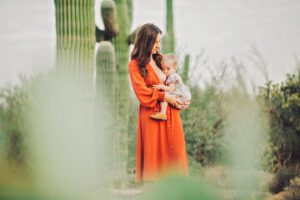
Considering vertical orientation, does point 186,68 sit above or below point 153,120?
above

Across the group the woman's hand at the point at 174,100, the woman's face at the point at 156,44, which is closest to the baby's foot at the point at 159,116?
the woman's hand at the point at 174,100

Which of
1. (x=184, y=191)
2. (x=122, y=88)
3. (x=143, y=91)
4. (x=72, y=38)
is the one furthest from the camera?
(x=122, y=88)

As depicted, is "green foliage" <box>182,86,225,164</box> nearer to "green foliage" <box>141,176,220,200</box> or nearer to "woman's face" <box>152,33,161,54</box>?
"woman's face" <box>152,33,161,54</box>

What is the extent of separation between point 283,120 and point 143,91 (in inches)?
223

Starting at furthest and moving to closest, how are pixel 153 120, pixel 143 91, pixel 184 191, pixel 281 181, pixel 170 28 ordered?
1. pixel 170 28
2. pixel 281 181
3. pixel 153 120
4. pixel 143 91
5. pixel 184 191

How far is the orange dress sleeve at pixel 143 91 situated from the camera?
420 centimetres

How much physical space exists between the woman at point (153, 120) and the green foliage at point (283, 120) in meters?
5.10

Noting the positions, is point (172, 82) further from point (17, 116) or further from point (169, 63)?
point (17, 116)

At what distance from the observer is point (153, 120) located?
432cm

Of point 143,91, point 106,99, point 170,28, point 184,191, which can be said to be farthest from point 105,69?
point 184,191

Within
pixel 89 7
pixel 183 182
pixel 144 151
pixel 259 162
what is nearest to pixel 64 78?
pixel 89 7

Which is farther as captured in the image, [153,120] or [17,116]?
[17,116]

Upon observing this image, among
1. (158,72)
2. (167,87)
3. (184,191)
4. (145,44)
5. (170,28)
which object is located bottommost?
(184,191)

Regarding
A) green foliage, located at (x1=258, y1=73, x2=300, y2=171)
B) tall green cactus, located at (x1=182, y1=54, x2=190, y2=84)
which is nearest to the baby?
green foliage, located at (x1=258, y1=73, x2=300, y2=171)
